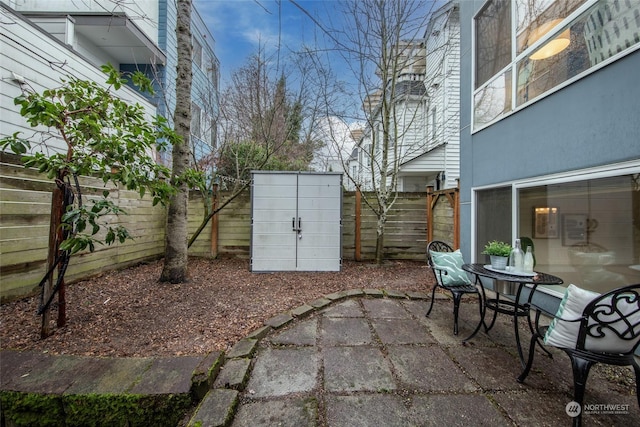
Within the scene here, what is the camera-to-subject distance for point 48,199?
3.24 m

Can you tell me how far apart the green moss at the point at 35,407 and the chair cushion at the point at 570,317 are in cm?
319

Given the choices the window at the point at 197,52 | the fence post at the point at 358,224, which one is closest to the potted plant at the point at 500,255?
the fence post at the point at 358,224

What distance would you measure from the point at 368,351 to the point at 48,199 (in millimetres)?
4204

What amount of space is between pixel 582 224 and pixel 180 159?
5403 millimetres

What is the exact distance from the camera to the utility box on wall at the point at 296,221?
5.11 meters

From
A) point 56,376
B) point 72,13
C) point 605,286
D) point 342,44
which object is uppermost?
point 72,13

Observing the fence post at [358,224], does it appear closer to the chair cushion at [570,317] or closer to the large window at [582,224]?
the large window at [582,224]

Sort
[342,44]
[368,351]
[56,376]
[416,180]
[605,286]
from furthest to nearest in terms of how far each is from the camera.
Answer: [416,180] < [342,44] < [605,286] < [368,351] < [56,376]

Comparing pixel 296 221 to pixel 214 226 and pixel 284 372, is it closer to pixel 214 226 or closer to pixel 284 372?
pixel 214 226

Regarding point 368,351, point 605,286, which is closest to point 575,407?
point 368,351

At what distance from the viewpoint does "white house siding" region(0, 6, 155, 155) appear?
3.52m

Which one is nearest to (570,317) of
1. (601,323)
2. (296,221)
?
(601,323)

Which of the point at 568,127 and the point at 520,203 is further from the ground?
the point at 568,127

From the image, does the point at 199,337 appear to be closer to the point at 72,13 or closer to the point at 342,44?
the point at 342,44
